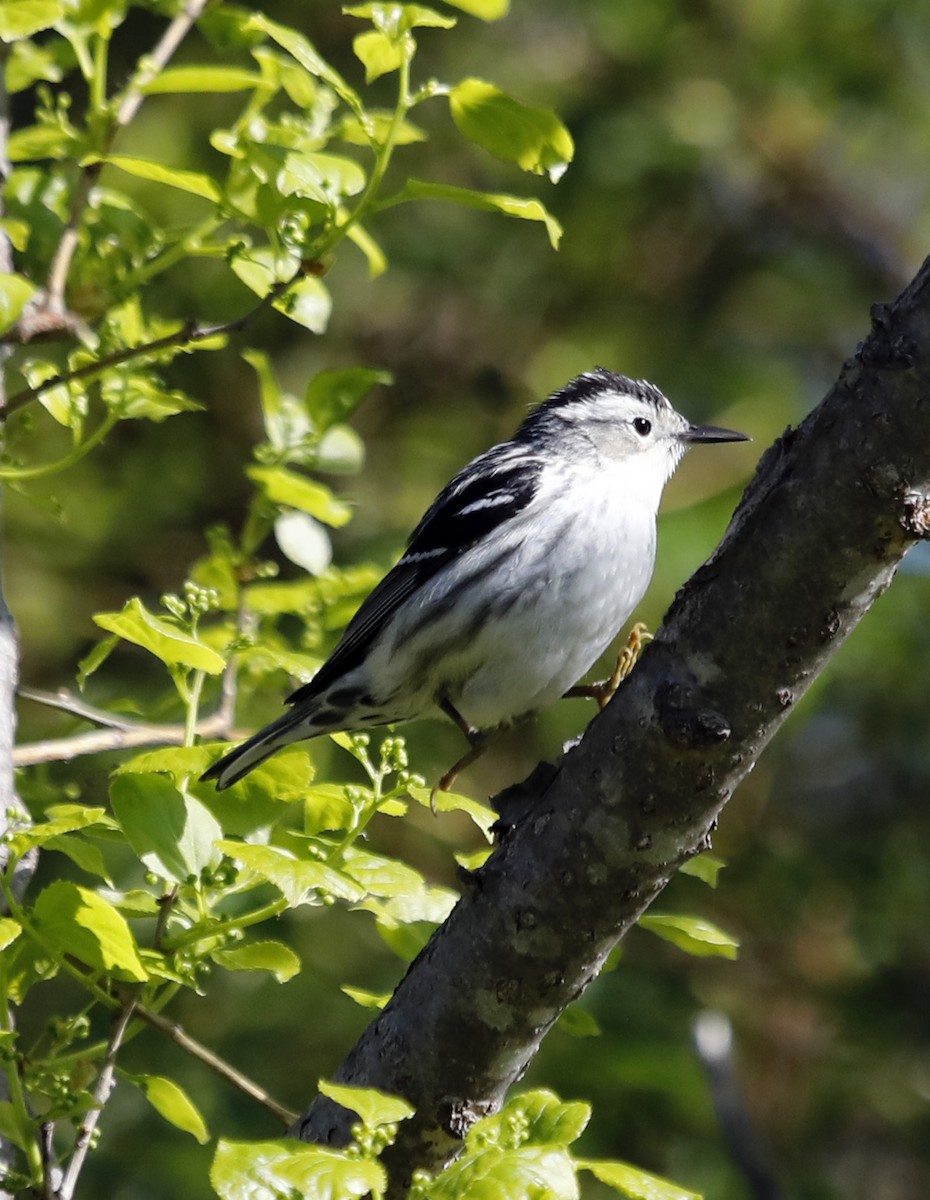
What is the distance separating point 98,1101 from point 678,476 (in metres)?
4.78

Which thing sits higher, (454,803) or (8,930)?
(454,803)

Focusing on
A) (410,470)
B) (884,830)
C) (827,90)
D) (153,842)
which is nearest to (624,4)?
(827,90)

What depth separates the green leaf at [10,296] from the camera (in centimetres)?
228

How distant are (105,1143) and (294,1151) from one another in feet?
13.0

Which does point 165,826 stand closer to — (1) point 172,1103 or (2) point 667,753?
(1) point 172,1103

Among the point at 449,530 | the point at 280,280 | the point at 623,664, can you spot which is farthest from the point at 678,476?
the point at 280,280

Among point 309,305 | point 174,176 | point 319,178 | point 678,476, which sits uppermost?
point 319,178

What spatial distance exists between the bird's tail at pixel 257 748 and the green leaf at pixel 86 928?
38 centimetres

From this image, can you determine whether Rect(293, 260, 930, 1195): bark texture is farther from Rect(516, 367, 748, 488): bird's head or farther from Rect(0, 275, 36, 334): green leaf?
Rect(516, 367, 748, 488): bird's head

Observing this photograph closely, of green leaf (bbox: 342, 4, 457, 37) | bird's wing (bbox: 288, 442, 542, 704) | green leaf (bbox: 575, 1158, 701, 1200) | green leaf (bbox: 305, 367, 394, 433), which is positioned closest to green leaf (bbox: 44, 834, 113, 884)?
green leaf (bbox: 575, 1158, 701, 1200)

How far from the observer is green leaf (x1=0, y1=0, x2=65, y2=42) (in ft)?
7.72

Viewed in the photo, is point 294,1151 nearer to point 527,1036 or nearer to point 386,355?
point 527,1036

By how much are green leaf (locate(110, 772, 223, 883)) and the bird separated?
1.40 meters

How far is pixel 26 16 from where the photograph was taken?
236 centimetres
